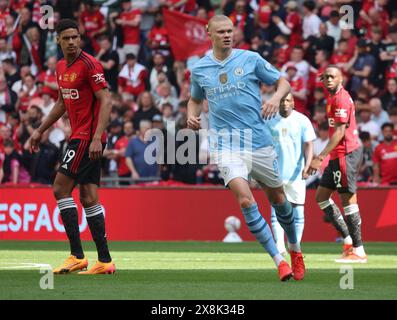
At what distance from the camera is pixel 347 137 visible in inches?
595

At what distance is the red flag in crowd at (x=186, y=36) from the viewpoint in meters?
24.8

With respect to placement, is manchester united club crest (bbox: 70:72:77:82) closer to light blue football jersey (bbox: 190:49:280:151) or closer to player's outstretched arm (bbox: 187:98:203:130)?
player's outstretched arm (bbox: 187:98:203:130)

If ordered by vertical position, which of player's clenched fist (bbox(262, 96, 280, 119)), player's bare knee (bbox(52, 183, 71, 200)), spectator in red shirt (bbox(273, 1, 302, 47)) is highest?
spectator in red shirt (bbox(273, 1, 302, 47))

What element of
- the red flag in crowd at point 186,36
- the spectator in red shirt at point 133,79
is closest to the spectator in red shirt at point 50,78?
the spectator in red shirt at point 133,79

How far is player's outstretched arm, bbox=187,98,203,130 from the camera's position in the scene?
433 inches

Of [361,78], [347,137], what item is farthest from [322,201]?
[361,78]

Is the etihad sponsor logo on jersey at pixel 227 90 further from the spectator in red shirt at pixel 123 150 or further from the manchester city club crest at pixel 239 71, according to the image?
the spectator in red shirt at pixel 123 150

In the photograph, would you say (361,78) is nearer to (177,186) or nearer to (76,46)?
(177,186)

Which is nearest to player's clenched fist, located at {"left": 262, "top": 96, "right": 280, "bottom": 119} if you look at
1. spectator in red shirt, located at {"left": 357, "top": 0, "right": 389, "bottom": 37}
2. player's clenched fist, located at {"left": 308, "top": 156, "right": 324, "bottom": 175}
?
player's clenched fist, located at {"left": 308, "top": 156, "right": 324, "bottom": 175}

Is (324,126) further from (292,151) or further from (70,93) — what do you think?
(70,93)

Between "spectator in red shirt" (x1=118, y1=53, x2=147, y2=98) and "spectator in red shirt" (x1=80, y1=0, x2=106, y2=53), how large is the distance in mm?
1558

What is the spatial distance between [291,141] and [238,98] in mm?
4646

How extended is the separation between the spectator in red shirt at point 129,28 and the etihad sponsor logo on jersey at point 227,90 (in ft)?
47.6

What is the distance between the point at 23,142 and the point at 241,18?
219 inches
